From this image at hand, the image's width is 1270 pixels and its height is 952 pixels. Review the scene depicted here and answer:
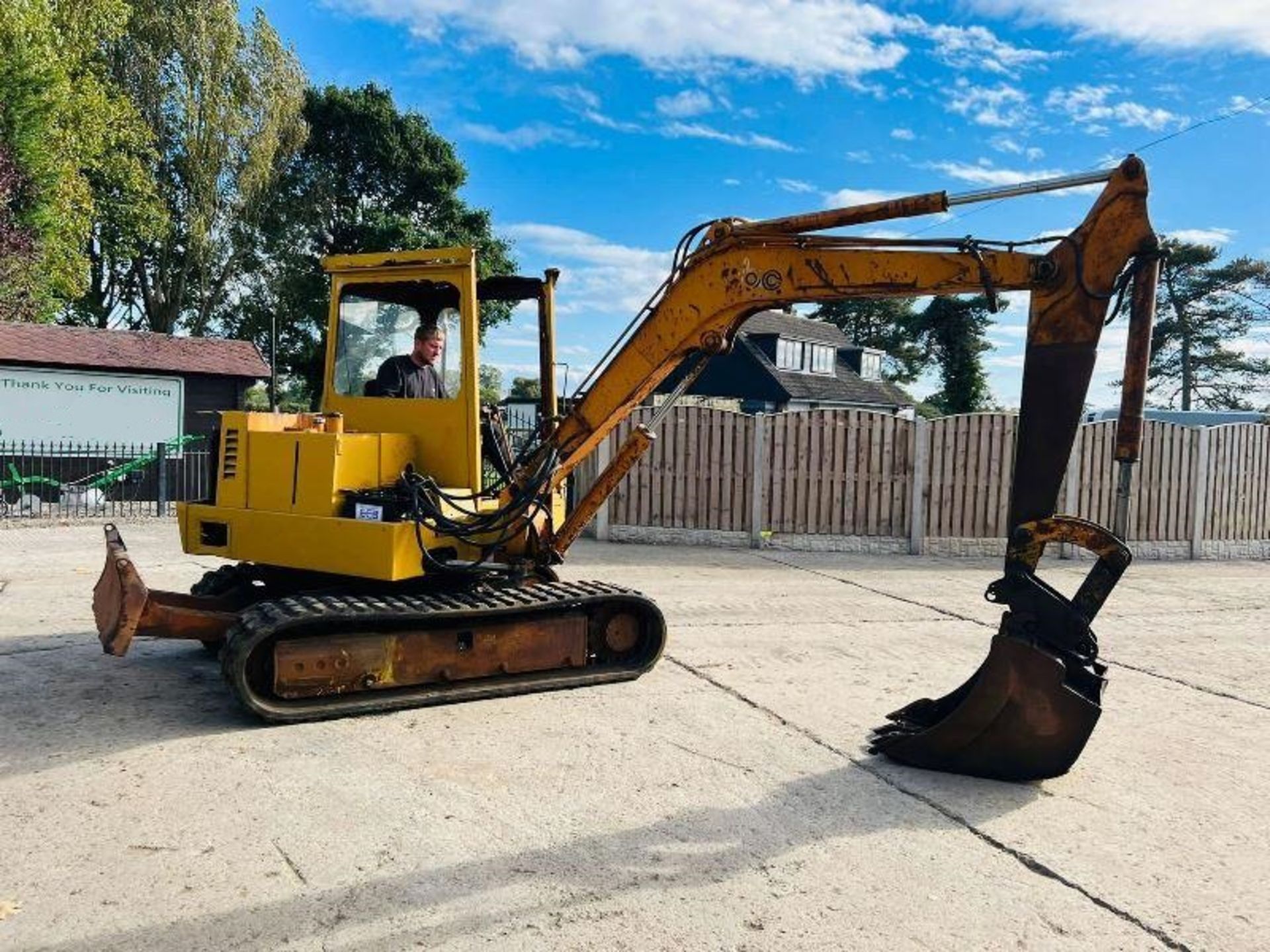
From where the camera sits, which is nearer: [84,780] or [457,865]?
[457,865]

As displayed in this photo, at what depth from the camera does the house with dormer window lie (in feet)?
Answer: 132

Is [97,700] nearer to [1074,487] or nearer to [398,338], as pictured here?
[398,338]

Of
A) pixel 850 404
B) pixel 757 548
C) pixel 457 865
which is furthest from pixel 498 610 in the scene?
pixel 850 404

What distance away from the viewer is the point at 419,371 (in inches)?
243

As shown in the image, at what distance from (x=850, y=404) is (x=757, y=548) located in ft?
100

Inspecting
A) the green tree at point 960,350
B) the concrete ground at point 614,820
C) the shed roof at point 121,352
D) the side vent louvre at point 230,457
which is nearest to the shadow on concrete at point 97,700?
the concrete ground at point 614,820

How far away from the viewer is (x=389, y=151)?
33125mm

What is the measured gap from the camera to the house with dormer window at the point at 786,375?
40.1 meters

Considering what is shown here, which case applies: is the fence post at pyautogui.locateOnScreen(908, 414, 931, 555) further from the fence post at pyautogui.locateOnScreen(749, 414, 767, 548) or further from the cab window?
the cab window

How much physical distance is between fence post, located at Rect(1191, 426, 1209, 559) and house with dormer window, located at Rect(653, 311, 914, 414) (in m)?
23.5

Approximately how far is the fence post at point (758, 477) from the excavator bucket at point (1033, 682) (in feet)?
28.1

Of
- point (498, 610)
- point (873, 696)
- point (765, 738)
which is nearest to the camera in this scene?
point (765, 738)

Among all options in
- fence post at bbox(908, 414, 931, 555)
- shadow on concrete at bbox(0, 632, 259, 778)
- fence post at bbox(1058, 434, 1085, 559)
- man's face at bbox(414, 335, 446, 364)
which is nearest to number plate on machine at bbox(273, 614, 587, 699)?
shadow on concrete at bbox(0, 632, 259, 778)

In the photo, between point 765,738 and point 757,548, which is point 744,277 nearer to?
point 765,738
